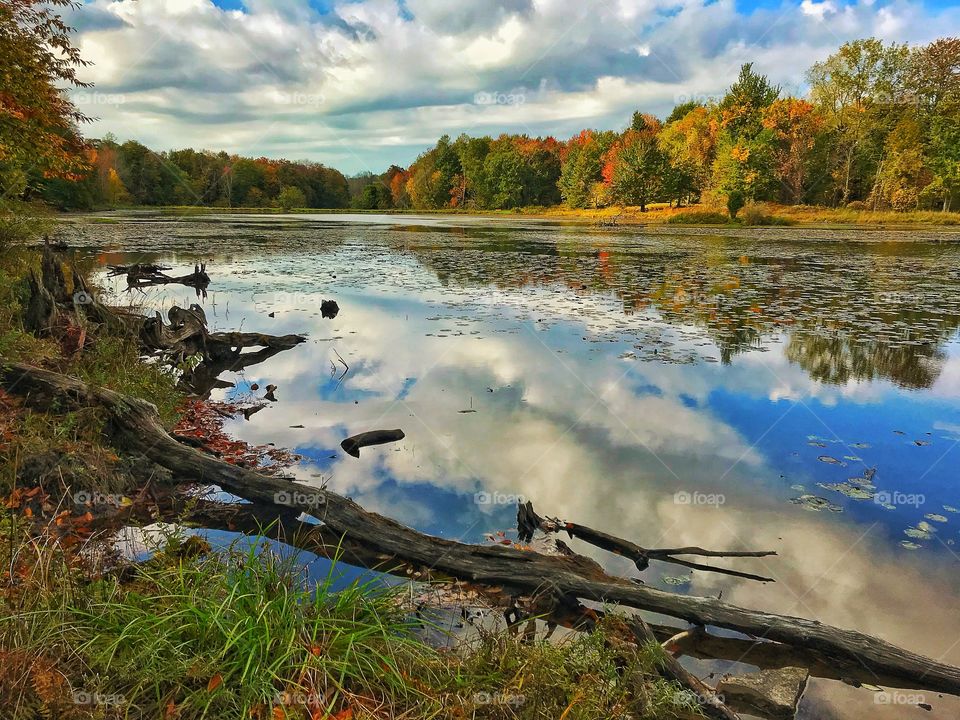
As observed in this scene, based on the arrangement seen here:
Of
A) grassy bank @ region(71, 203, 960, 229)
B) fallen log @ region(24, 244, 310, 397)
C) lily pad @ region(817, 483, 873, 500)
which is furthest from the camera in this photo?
grassy bank @ region(71, 203, 960, 229)

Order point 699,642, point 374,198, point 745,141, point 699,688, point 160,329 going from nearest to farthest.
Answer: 1. point 699,688
2. point 699,642
3. point 160,329
4. point 745,141
5. point 374,198

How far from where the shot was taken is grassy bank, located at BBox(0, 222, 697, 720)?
2.69 metres

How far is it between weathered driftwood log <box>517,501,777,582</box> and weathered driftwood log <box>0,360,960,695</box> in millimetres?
473

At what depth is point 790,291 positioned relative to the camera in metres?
17.7

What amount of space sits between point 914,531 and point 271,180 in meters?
123

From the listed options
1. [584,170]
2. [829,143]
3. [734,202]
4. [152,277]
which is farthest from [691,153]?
[152,277]

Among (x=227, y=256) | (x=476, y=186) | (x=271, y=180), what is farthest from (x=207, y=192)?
(x=227, y=256)

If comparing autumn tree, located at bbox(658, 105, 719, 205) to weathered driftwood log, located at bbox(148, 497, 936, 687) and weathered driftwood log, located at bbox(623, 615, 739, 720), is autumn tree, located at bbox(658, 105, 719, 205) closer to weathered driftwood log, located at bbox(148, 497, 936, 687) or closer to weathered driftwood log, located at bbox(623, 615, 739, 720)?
weathered driftwood log, located at bbox(148, 497, 936, 687)

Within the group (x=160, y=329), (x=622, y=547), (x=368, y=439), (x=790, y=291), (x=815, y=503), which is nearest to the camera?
(x=622, y=547)

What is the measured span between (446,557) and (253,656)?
1.83 m

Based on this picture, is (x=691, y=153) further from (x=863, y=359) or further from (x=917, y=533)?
(x=917, y=533)

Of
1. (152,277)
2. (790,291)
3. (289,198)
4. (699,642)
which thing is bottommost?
(699,642)

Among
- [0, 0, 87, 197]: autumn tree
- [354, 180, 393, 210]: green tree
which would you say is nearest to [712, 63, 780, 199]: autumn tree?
[0, 0, 87, 197]: autumn tree

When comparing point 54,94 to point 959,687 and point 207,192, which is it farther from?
point 207,192
